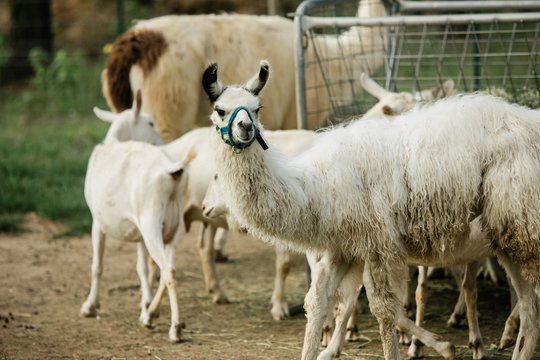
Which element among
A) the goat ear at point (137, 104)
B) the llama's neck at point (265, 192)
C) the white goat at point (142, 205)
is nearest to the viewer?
the llama's neck at point (265, 192)

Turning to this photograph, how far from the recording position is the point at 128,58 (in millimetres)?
7824

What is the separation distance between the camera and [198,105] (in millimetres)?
8141

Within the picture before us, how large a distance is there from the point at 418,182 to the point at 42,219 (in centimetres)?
626

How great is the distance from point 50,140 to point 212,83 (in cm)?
911

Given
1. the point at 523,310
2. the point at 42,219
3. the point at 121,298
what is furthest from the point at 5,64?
the point at 523,310

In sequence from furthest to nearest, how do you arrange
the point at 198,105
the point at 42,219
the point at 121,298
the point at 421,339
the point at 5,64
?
the point at 5,64 → the point at 42,219 → the point at 198,105 → the point at 121,298 → the point at 421,339

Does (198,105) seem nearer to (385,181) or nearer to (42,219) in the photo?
(42,219)

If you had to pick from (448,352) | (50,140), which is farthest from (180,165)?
(50,140)

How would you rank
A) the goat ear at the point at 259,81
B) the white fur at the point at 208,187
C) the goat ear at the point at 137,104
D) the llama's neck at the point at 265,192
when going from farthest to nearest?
the goat ear at the point at 137,104 → the white fur at the point at 208,187 → the goat ear at the point at 259,81 → the llama's neck at the point at 265,192

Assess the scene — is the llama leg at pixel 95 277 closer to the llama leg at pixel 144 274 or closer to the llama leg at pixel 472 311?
the llama leg at pixel 144 274

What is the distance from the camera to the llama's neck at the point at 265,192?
4199 millimetres

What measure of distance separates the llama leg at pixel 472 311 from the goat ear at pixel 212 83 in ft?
7.47

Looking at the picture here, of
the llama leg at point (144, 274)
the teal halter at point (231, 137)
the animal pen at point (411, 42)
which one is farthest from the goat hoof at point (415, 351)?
the llama leg at point (144, 274)

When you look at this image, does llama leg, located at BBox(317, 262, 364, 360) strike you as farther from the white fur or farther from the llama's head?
the white fur
